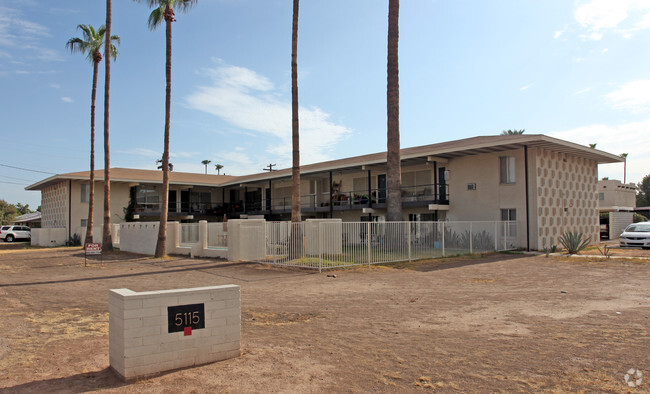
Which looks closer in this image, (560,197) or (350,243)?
(350,243)

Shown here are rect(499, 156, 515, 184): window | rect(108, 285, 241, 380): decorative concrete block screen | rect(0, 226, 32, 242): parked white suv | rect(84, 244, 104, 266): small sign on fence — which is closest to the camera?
rect(108, 285, 241, 380): decorative concrete block screen

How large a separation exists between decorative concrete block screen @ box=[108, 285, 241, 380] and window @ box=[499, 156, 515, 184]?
20.6 m

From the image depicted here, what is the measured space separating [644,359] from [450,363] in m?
2.32

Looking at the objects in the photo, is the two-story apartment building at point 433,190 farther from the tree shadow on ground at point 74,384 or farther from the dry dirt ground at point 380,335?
the tree shadow on ground at point 74,384

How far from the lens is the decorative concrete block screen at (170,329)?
521 cm

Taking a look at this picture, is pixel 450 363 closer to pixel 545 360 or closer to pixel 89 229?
pixel 545 360

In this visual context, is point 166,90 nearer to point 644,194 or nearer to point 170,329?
point 170,329

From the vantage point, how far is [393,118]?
66.7 feet

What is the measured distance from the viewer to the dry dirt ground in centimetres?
505

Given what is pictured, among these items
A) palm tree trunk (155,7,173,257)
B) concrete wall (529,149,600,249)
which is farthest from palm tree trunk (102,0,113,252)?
concrete wall (529,149,600,249)

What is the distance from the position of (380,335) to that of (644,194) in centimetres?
8455

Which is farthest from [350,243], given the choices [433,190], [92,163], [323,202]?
[92,163]

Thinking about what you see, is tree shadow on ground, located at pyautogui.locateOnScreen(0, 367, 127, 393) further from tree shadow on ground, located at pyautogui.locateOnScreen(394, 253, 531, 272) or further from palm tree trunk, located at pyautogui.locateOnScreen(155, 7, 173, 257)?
palm tree trunk, located at pyautogui.locateOnScreen(155, 7, 173, 257)

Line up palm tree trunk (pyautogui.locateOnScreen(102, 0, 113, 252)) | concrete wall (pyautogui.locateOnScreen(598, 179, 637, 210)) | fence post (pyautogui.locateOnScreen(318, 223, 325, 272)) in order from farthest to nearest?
1. concrete wall (pyautogui.locateOnScreen(598, 179, 637, 210))
2. palm tree trunk (pyautogui.locateOnScreen(102, 0, 113, 252))
3. fence post (pyautogui.locateOnScreen(318, 223, 325, 272))
